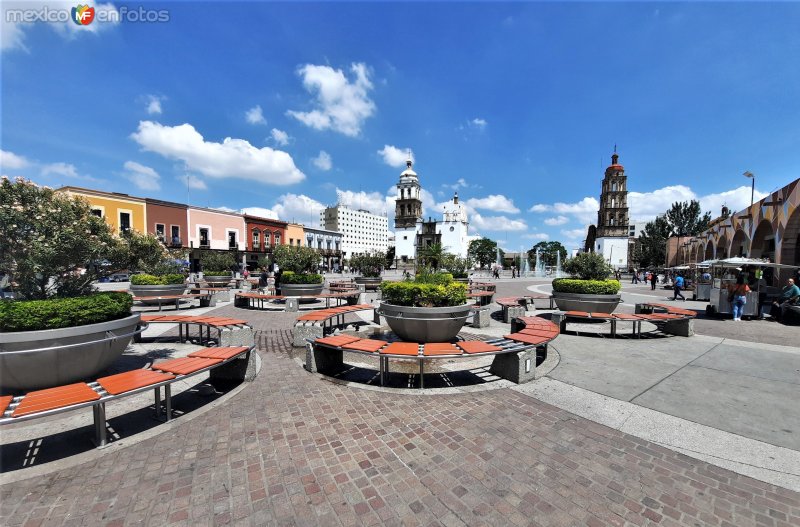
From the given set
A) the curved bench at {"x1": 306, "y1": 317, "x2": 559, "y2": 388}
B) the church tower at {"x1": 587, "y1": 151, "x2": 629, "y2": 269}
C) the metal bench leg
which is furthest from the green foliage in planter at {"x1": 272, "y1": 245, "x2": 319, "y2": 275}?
the church tower at {"x1": 587, "y1": 151, "x2": 629, "y2": 269}

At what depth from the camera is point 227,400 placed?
4.34m

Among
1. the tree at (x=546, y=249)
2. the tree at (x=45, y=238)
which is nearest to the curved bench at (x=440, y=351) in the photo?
the tree at (x=45, y=238)

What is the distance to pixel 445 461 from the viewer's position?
120 inches

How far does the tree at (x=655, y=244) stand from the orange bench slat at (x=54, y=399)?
7120 centimetres

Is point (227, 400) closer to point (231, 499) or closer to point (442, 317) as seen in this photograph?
point (231, 499)

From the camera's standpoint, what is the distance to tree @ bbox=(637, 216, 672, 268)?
5666 cm

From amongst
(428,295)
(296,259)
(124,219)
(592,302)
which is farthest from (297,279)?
(124,219)

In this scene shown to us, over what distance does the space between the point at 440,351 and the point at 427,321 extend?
64.6 inches

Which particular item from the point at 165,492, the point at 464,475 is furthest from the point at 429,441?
the point at 165,492

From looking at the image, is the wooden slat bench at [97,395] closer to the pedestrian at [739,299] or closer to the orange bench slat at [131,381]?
the orange bench slat at [131,381]

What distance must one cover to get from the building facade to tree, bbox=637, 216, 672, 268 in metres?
83.6

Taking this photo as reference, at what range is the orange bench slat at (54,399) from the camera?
2.85 metres

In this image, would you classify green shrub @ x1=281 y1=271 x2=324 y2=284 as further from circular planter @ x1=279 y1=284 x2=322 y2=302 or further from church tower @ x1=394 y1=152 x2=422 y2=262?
church tower @ x1=394 y1=152 x2=422 y2=262

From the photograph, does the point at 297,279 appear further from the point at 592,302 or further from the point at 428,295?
the point at 592,302
